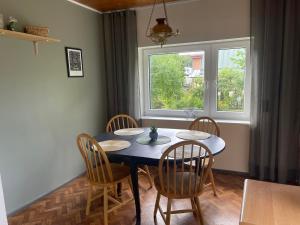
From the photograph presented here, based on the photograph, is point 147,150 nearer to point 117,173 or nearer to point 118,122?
point 117,173

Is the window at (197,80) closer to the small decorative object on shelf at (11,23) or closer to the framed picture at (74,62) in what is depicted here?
the framed picture at (74,62)

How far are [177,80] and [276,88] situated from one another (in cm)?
136

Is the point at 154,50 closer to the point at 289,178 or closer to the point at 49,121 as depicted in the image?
the point at 49,121

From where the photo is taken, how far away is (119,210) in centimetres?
245

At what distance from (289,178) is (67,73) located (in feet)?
10.2

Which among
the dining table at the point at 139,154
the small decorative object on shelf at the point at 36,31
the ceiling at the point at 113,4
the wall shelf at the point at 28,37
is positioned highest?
the ceiling at the point at 113,4

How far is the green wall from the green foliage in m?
0.96

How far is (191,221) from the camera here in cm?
223

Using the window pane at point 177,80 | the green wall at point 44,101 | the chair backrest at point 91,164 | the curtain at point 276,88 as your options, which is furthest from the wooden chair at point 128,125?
the curtain at point 276,88

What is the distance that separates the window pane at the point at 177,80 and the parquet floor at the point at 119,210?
1.30 m

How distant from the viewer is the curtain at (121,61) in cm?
345

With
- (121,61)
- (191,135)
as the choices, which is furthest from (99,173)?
(121,61)

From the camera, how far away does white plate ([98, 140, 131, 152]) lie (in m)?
2.18

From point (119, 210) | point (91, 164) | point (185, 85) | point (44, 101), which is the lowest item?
point (119, 210)
